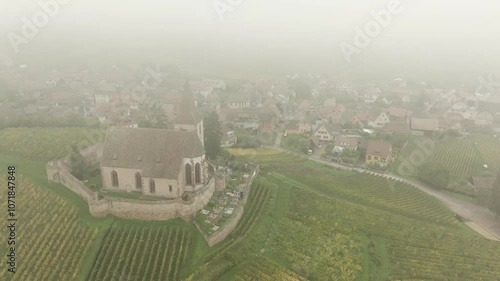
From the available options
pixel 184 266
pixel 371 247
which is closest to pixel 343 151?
pixel 371 247

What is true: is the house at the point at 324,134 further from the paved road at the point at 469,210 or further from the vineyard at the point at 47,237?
the vineyard at the point at 47,237

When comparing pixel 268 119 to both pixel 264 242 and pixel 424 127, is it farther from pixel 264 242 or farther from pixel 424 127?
pixel 264 242

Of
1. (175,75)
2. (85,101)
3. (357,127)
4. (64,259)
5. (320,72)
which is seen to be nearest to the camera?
(64,259)

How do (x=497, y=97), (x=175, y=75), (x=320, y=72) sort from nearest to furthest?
(x=497, y=97) → (x=175, y=75) → (x=320, y=72)

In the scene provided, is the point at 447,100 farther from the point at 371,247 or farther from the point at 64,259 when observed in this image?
the point at 64,259

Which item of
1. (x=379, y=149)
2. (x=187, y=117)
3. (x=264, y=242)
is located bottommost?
(x=264, y=242)

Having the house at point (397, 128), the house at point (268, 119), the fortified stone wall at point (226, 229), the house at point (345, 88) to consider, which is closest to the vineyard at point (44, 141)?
the fortified stone wall at point (226, 229)

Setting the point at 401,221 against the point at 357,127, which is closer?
the point at 401,221

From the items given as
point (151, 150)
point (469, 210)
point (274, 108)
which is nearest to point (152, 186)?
point (151, 150)
